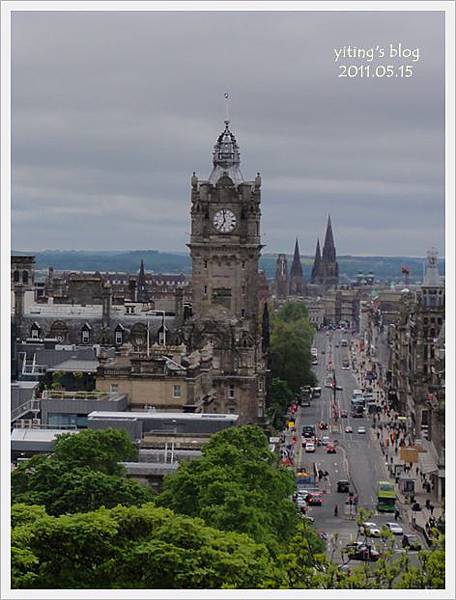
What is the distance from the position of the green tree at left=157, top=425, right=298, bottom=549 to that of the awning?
119 ft

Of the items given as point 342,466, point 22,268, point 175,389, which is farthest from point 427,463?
point 22,268

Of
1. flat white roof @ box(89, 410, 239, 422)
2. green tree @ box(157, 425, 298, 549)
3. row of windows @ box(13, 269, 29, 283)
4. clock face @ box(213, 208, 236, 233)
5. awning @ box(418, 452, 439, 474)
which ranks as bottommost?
awning @ box(418, 452, 439, 474)

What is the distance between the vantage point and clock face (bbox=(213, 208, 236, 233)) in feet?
388

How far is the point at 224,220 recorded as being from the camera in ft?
389

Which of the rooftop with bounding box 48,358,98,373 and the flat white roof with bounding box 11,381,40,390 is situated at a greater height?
the rooftop with bounding box 48,358,98,373

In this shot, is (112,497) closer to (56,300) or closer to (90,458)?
(90,458)

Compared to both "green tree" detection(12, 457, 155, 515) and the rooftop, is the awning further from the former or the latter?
"green tree" detection(12, 457, 155, 515)

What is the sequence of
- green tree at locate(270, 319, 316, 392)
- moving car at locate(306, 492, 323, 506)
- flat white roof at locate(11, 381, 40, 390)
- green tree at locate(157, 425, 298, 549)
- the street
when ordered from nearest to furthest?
1. green tree at locate(157, 425, 298, 549)
2. the street
3. moving car at locate(306, 492, 323, 506)
4. flat white roof at locate(11, 381, 40, 390)
5. green tree at locate(270, 319, 316, 392)

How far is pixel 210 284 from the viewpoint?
11919 centimetres

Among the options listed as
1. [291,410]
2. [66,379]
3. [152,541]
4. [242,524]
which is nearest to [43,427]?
[66,379]

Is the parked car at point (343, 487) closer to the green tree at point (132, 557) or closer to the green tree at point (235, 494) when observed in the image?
the green tree at point (235, 494)

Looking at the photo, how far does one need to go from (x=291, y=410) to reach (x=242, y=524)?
90.0 m

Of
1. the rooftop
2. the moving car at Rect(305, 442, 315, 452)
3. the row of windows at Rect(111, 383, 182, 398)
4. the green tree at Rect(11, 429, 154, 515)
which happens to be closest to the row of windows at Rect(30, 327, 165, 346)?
the rooftop

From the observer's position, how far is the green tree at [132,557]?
41.1m
